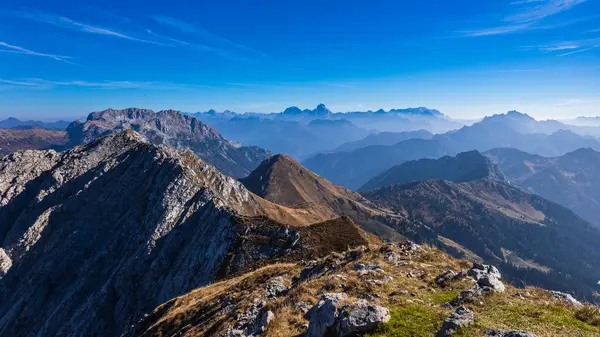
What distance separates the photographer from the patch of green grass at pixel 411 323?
50.1ft

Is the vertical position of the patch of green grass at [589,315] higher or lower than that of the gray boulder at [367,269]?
higher

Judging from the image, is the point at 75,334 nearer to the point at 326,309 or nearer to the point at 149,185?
the point at 149,185

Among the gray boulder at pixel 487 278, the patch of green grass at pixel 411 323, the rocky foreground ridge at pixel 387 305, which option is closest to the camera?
the patch of green grass at pixel 411 323

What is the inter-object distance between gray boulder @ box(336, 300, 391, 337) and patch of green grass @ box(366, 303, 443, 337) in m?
0.33

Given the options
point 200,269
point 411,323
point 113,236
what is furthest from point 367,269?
point 113,236

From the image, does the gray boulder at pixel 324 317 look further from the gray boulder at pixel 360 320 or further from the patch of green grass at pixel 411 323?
the patch of green grass at pixel 411 323

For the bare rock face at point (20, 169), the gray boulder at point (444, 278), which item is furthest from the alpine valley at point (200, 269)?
the bare rock face at point (20, 169)

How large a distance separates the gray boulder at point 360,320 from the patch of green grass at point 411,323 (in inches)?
13.0

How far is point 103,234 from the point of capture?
10081 cm

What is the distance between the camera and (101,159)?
450 ft

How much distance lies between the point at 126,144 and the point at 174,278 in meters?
101

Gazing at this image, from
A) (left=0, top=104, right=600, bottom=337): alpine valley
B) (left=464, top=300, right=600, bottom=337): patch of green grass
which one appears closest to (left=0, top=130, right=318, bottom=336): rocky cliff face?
(left=0, top=104, right=600, bottom=337): alpine valley

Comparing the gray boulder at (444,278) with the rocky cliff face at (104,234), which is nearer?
the gray boulder at (444,278)

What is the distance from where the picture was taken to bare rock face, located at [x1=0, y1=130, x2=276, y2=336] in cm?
7162
